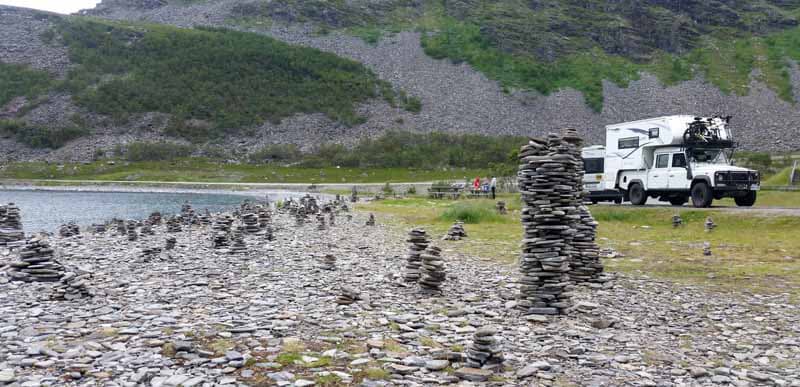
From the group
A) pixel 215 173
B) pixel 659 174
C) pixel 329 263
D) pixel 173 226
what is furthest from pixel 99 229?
pixel 215 173

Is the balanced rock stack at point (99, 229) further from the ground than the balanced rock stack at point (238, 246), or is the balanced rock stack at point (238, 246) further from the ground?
the balanced rock stack at point (238, 246)

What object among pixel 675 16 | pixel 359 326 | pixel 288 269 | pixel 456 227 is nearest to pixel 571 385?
pixel 359 326

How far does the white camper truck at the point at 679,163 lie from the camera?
31.1 metres

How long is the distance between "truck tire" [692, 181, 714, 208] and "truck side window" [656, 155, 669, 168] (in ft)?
7.88

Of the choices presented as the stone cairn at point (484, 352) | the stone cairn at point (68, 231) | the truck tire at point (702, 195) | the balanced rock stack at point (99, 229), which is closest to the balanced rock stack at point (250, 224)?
the balanced rock stack at point (99, 229)

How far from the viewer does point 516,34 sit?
17212 centimetres

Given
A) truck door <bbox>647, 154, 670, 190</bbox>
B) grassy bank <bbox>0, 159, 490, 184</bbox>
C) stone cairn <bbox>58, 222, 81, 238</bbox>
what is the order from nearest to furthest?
stone cairn <bbox>58, 222, 81, 238</bbox>, truck door <bbox>647, 154, 670, 190</bbox>, grassy bank <bbox>0, 159, 490, 184</bbox>

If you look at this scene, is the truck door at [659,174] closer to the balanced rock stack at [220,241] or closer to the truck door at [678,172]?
the truck door at [678,172]

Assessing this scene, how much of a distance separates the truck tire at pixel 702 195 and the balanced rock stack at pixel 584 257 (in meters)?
19.5

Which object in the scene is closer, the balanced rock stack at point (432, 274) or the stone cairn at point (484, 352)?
the stone cairn at point (484, 352)

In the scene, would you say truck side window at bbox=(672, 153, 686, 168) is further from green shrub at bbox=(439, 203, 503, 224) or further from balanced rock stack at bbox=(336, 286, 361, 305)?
balanced rock stack at bbox=(336, 286, 361, 305)

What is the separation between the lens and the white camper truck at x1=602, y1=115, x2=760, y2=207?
3111 centimetres

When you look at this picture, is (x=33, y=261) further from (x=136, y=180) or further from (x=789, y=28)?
(x=789, y=28)

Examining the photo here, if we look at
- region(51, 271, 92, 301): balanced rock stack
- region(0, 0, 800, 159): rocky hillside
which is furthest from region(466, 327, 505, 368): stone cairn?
region(0, 0, 800, 159): rocky hillside
